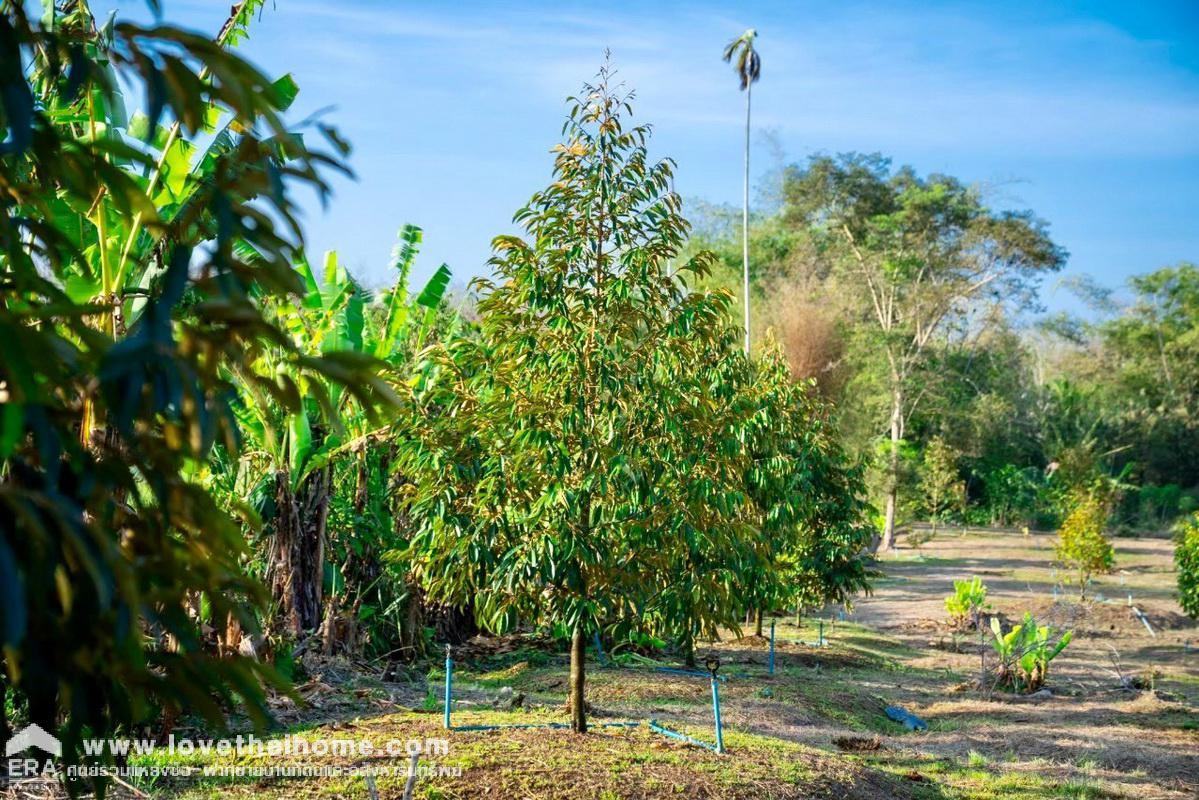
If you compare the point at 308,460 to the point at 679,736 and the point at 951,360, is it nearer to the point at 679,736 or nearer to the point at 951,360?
the point at 679,736

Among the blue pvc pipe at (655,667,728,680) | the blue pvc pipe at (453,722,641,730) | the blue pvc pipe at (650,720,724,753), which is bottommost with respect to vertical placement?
the blue pvc pipe at (655,667,728,680)

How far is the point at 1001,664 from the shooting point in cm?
1229

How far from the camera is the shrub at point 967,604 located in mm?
15180

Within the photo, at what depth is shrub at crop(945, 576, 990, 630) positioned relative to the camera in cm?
1518

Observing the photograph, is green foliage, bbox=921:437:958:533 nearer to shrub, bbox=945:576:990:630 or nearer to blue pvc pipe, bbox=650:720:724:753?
shrub, bbox=945:576:990:630

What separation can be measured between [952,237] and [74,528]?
35.1 meters

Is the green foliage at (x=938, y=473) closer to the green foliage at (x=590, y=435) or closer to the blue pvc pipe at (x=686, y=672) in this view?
the blue pvc pipe at (x=686, y=672)

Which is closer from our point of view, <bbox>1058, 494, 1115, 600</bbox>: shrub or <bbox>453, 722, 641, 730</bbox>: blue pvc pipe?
<bbox>453, 722, 641, 730</bbox>: blue pvc pipe

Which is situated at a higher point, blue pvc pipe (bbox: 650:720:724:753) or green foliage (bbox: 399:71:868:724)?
green foliage (bbox: 399:71:868:724)

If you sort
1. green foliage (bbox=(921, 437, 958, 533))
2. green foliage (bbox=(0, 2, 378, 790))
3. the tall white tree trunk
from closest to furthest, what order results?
1. green foliage (bbox=(0, 2, 378, 790))
2. the tall white tree trunk
3. green foliage (bbox=(921, 437, 958, 533))

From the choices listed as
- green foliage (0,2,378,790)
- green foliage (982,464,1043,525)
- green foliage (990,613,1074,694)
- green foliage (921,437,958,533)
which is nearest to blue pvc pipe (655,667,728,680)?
green foliage (990,613,1074,694)

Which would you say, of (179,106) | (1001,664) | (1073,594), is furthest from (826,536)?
(179,106)

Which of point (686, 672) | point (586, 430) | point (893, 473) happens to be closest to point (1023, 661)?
point (686, 672)

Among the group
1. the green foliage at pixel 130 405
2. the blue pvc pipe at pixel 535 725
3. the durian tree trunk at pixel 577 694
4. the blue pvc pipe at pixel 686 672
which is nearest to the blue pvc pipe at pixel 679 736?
the blue pvc pipe at pixel 535 725
